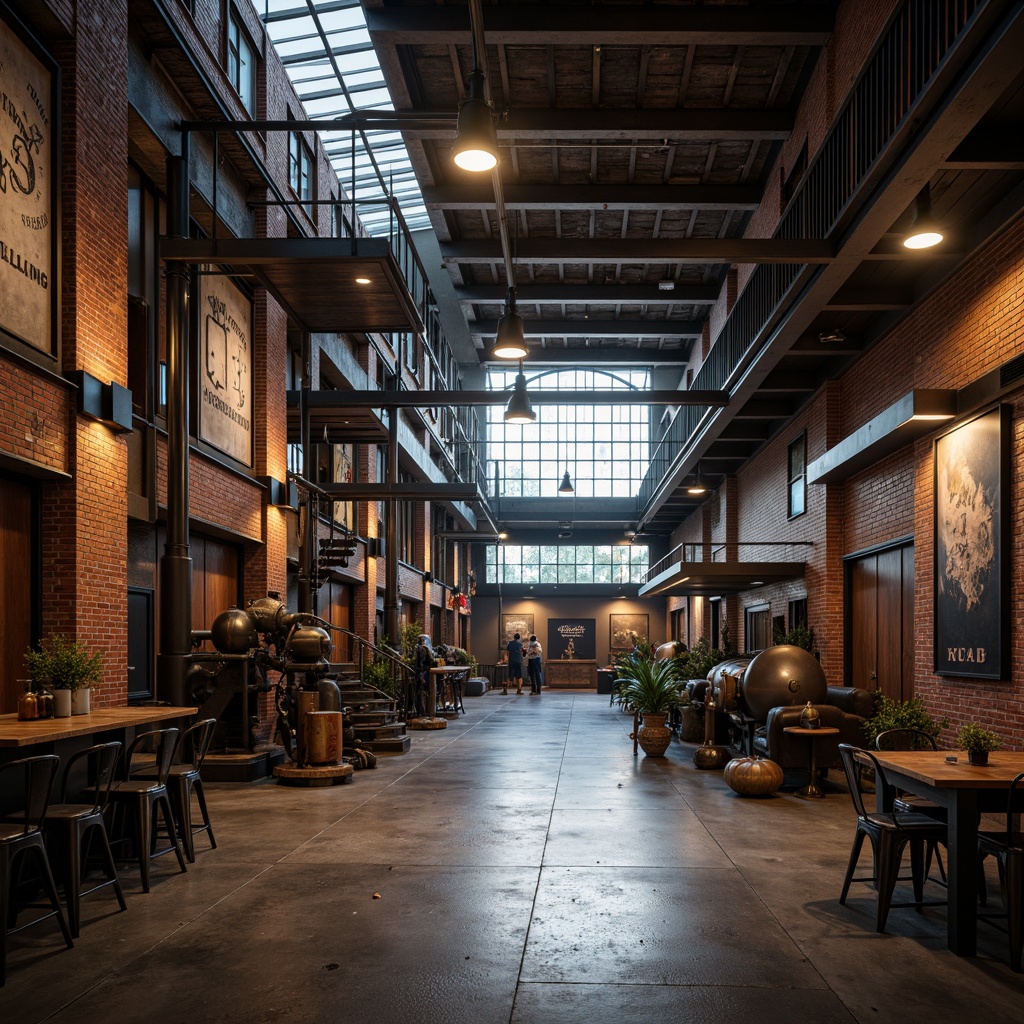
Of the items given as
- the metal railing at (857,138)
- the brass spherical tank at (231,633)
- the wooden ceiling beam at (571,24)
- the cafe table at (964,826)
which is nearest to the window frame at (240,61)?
the wooden ceiling beam at (571,24)

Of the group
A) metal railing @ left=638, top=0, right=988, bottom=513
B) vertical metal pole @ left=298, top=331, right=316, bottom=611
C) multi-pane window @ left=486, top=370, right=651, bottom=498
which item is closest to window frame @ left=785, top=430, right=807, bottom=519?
metal railing @ left=638, top=0, right=988, bottom=513

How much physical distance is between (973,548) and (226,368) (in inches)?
348

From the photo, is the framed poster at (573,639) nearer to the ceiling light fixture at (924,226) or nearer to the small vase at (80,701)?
the ceiling light fixture at (924,226)

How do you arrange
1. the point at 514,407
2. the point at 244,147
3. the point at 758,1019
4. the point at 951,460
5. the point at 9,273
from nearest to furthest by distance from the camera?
the point at 758,1019 < the point at 9,273 < the point at 951,460 < the point at 244,147 < the point at 514,407

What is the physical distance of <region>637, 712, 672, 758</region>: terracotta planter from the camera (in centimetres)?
1348

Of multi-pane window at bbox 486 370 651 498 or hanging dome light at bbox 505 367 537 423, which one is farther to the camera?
multi-pane window at bbox 486 370 651 498

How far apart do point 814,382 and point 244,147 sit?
8.88 meters

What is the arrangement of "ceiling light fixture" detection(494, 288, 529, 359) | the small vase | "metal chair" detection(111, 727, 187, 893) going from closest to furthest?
1. "metal chair" detection(111, 727, 187, 893)
2. the small vase
3. "ceiling light fixture" detection(494, 288, 529, 359)

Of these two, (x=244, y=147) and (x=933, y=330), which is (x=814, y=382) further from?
(x=244, y=147)

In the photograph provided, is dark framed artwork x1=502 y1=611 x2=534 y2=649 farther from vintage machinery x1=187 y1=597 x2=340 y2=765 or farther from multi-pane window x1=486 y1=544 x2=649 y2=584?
vintage machinery x1=187 y1=597 x2=340 y2=765

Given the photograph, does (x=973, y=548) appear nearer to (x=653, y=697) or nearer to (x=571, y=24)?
(x=653, y=697)

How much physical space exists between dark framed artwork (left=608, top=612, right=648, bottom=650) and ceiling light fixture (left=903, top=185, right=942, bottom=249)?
96.8ft

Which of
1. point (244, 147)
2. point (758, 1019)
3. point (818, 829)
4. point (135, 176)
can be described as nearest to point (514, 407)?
point (244, 147)

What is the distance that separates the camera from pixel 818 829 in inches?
331
